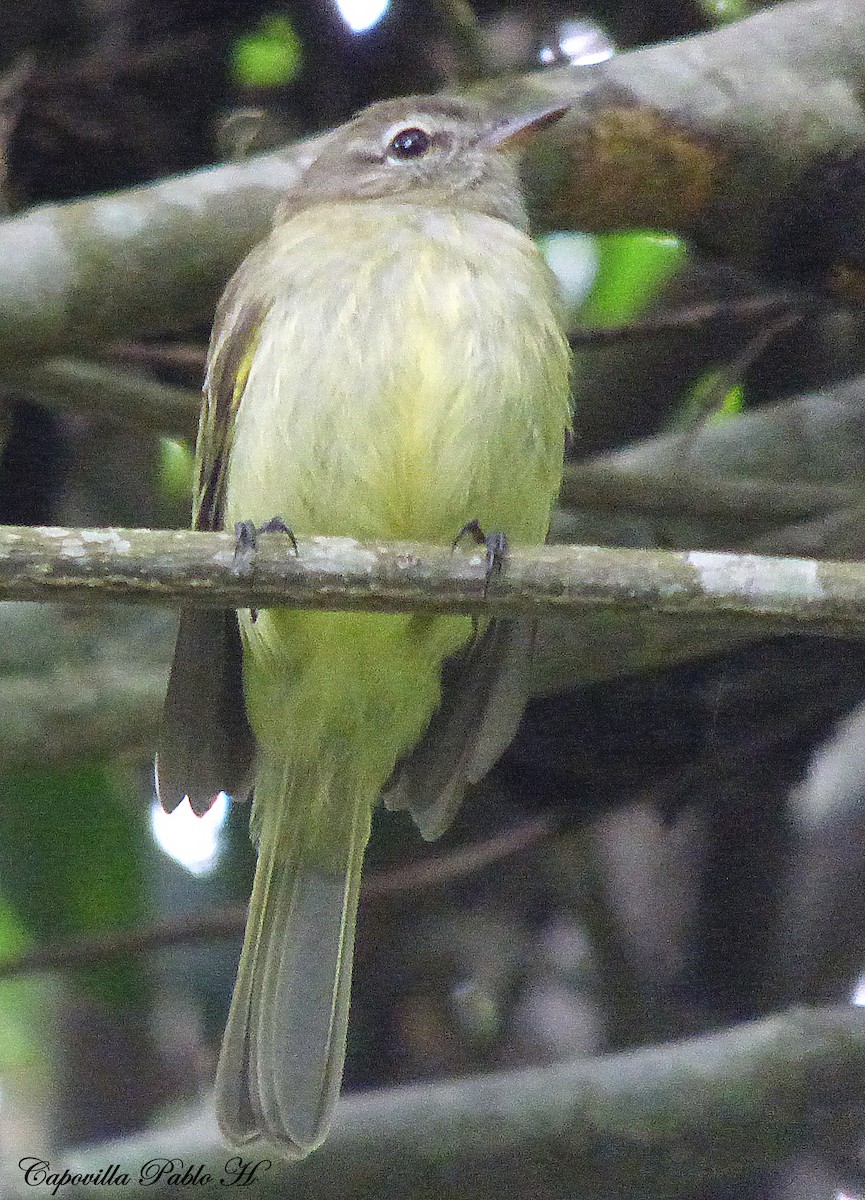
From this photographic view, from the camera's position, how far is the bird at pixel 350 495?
10.9 feet

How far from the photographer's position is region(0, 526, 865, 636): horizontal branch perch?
8.52ft

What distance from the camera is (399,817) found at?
461 centimetres

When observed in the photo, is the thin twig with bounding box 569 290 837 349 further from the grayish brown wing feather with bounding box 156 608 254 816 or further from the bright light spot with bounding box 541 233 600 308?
the grayish brown wing feather with bounding box 156 608 254 816

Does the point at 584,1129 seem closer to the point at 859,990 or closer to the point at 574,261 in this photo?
the point at 859,990

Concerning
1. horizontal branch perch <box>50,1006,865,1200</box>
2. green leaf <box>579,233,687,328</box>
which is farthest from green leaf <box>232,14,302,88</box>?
horizontal branch perch <box>50,1006,865,1200</box>

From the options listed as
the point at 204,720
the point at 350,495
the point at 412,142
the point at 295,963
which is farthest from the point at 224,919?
the point at 412,142

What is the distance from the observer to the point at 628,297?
16.6ft

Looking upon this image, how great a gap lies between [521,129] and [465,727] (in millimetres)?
1411

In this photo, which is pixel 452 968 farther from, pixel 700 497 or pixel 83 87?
pixel 83 87

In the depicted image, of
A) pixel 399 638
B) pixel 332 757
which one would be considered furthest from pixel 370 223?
pixel 332 757

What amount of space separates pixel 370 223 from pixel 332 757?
1.21 metres

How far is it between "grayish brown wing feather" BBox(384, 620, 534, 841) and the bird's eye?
1.20 m

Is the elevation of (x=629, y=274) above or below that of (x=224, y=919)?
above

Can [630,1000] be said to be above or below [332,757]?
below
